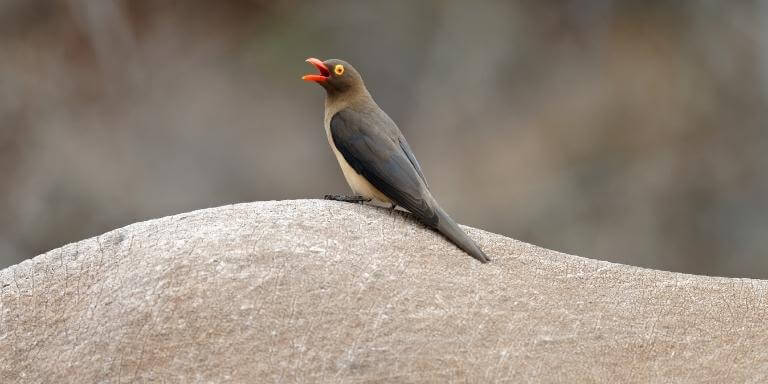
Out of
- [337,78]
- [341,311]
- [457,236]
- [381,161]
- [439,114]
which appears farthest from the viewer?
[439,114]

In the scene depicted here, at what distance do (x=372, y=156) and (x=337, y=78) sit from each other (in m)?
0.39

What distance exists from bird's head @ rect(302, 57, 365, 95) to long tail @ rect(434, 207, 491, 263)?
0.69m

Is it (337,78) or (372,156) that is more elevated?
(337,78)

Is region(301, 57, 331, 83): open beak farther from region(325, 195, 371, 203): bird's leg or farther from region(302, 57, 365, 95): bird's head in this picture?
region(325, 195, 371, 203): bird's leg

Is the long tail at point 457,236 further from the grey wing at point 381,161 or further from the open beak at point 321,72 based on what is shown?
the open beak at point 321,72

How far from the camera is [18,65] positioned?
289 inches

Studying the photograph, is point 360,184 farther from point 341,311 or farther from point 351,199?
point 341,311

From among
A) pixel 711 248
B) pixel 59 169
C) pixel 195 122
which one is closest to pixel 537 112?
pixel 711 248

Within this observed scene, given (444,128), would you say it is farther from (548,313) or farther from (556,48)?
(548,313)

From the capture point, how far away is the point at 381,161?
4.15 meters

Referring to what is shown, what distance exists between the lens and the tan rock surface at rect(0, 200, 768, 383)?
336 cm

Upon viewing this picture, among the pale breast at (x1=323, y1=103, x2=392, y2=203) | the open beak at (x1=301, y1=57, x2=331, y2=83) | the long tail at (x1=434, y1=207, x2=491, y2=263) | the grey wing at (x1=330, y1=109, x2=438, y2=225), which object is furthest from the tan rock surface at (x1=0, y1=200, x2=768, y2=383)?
the open beak at (x1=301, y1=57, x2=331, y2=83)

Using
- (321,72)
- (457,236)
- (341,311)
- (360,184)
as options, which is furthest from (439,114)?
(341,311)

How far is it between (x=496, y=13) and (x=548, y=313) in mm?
4235
